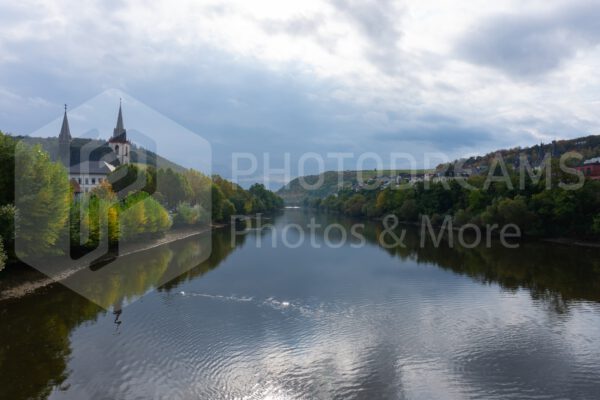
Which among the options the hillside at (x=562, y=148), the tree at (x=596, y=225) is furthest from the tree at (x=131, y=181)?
the hillside at (x=562, y=148)

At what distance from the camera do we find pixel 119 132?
372 feet

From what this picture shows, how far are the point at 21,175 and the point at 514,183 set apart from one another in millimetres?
66644

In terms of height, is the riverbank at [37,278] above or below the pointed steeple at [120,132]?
below

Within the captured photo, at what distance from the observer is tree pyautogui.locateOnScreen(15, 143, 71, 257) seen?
31.0m

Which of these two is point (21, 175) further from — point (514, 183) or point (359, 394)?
point (514, 183)

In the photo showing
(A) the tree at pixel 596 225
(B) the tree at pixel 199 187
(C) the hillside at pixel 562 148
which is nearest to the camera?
(A) the tree at pixel 596 225

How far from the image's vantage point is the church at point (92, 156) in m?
95.3

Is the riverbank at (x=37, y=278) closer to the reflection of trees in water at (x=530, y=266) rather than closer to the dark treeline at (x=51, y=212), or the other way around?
the dark treeline at (x=51, y=212)

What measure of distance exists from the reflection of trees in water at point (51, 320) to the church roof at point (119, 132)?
247ft

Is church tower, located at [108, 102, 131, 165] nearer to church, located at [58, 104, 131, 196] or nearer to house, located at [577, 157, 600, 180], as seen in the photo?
church, located at [58, 104, 131, 196]

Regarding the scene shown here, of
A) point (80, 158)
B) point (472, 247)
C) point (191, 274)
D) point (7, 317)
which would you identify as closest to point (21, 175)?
point (7, 317)

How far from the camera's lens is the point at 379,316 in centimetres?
2711

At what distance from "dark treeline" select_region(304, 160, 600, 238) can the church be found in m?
63.0

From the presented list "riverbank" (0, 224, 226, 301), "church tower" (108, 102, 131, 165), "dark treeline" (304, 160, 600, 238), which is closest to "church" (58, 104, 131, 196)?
"church tower" (108, 102, 131, 165)
